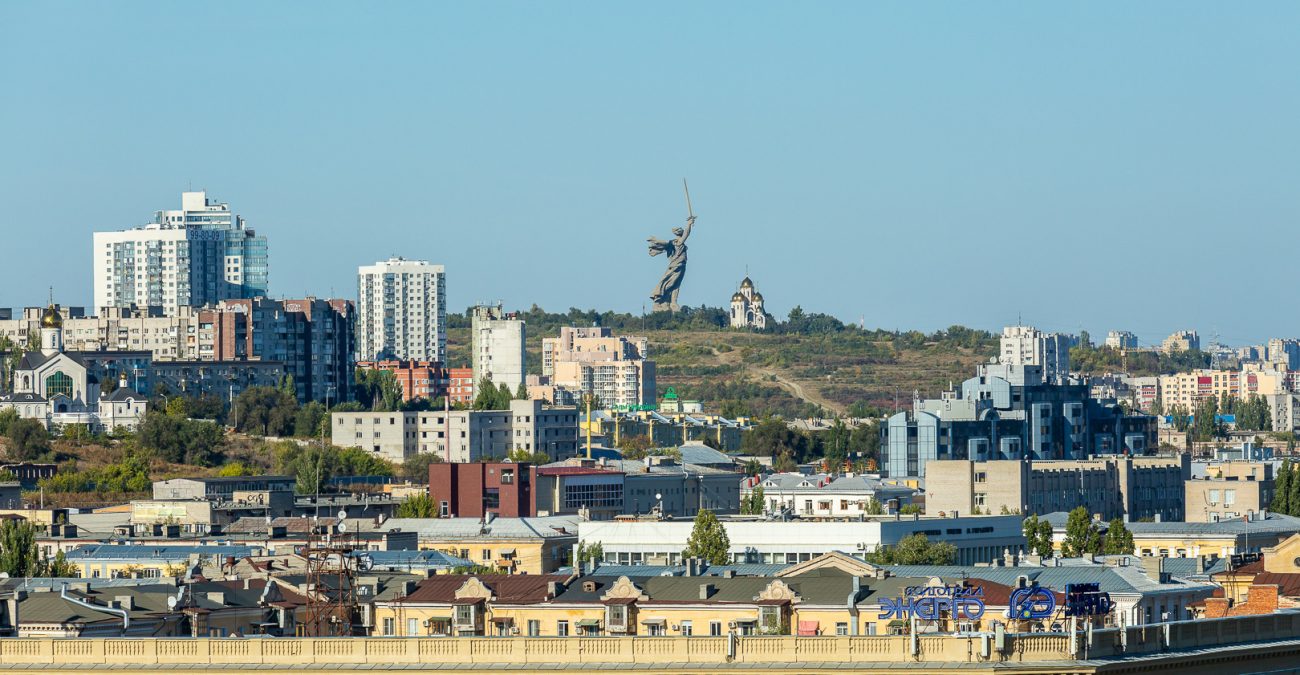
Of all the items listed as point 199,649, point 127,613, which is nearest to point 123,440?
point 127,613

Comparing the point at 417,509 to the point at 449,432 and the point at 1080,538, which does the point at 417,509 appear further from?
the point at 449,432

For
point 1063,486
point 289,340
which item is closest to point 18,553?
point 1063,486

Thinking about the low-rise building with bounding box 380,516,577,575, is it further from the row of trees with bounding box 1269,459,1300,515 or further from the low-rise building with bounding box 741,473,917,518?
the row of trees with bounding box 1269,459,1300,515

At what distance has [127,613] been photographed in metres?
48.4

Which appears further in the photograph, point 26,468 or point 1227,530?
point 26,468

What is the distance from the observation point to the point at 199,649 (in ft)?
113

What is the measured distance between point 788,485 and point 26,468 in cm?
3365

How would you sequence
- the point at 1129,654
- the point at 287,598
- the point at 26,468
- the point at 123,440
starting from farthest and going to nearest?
the point at 123,440, the point at 26,468, the point at 287,598, the point at 1129,654

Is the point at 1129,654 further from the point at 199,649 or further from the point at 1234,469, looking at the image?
the point at 1234,469

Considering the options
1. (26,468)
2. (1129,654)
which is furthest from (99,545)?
(1129,654)

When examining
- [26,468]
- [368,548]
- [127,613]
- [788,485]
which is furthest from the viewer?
[26,468]

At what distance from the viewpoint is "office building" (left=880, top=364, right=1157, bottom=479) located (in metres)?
136

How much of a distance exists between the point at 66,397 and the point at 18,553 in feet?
280

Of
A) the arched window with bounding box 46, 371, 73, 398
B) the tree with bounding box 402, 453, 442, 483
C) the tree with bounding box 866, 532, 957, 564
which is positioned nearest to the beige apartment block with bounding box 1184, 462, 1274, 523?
the tree with bounding box 866, 532, 957, 564
